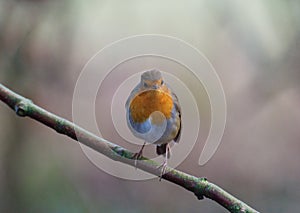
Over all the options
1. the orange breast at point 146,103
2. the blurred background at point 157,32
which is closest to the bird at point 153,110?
the orange breast at point 146,103

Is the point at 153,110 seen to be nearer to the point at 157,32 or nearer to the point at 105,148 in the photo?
the point at 105,148

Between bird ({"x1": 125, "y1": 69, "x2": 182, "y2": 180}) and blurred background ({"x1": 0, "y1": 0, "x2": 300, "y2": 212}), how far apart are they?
1.07m

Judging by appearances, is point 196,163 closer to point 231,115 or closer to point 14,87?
point 231,115

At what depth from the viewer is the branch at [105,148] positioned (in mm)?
484

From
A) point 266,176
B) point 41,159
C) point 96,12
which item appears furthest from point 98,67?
point 266,176

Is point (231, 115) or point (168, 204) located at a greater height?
point (231, 115)

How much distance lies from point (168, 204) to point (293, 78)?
2.29 ft

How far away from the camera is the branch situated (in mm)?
484

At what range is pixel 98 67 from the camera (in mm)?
1751

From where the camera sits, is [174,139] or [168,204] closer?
[174,139]

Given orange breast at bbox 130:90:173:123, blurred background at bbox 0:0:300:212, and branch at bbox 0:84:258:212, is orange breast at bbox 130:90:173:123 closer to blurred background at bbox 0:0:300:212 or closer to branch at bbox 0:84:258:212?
branch at bbox 0:84:258:212

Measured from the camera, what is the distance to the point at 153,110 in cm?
60

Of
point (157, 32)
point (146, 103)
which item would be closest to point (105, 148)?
point (146, 103)

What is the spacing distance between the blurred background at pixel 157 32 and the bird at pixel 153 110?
42.3 inches
